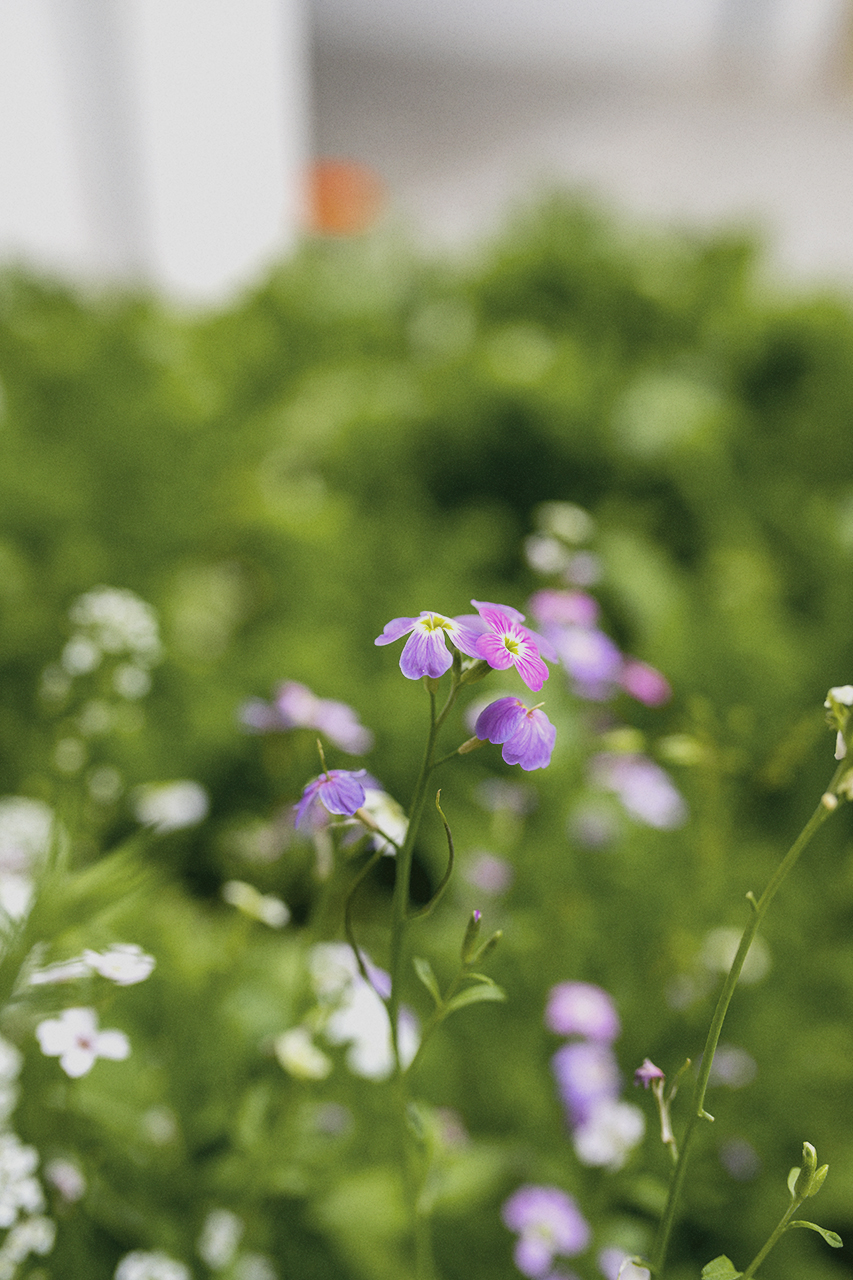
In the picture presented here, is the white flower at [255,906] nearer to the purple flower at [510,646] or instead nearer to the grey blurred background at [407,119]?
the purple flower at [510,646]

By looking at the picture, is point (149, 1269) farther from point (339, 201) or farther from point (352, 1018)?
point (339, 201)

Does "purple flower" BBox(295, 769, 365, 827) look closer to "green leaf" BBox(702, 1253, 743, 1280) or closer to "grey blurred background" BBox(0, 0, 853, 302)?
"green leaf" BBox(702, 1253, 743, 1280)

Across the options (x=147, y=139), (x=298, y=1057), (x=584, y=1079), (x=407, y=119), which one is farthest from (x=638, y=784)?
(x=407, y=119)

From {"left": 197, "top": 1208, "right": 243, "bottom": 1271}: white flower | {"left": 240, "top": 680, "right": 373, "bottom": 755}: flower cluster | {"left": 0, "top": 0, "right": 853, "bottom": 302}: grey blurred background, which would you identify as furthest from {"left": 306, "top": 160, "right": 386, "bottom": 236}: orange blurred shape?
{"left": 197, "top": 1208, "right": 243, "bottom": 1271}: white flower

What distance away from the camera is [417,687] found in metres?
0.96

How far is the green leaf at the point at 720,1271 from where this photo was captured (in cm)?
32

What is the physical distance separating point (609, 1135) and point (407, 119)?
16.7ft

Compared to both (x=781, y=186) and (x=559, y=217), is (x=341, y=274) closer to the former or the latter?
(x=559, y=217)

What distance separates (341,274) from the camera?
186 centimetres

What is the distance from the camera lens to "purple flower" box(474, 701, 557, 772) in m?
0.29

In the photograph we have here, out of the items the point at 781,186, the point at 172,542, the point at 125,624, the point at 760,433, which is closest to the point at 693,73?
the point at 781,186

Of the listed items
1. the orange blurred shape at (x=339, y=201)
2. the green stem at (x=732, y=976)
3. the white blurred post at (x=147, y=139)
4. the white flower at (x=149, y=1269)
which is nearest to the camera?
the green stem at (x=732, y=976)

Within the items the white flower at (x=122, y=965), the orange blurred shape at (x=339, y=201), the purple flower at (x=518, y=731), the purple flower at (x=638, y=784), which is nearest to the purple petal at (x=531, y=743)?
the purple flower at (x=518, y=731)

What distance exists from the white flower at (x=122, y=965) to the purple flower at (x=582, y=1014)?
0.28 m
